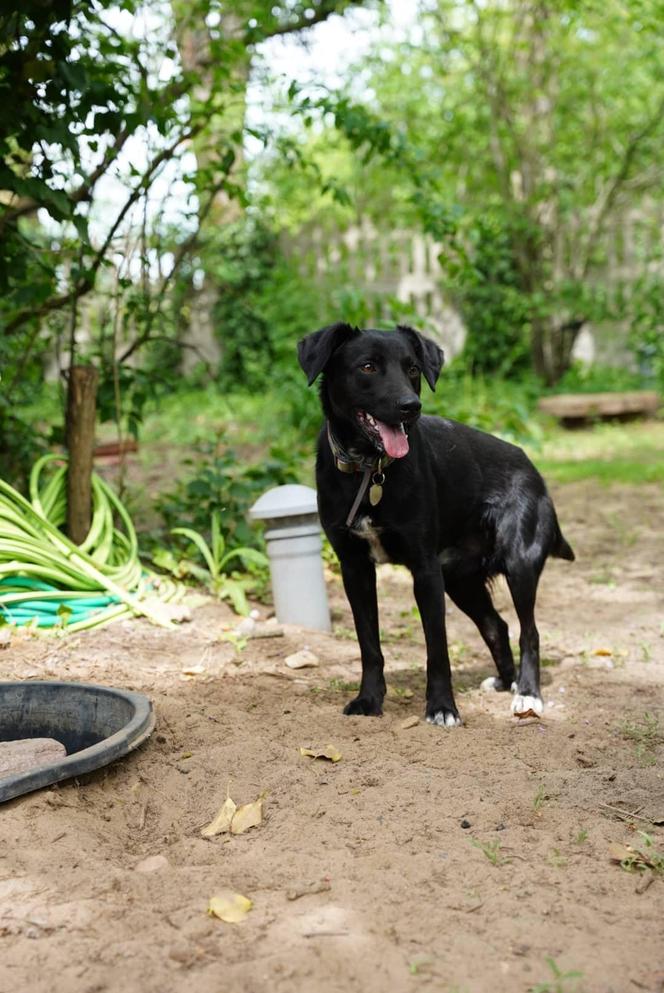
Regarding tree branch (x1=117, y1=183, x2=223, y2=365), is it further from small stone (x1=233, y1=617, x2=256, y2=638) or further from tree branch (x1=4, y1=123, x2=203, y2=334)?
small stone (x1=233, y1=617, x2=256, y2=638)

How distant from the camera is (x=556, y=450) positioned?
401 inches

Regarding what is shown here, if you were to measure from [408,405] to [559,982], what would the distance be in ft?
6.17

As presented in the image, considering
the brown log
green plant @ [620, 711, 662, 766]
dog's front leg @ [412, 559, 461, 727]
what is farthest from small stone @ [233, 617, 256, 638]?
A: green plant @ [620, 711, 662, 766]

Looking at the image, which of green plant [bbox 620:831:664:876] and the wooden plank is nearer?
green plant [bbox 620:831:664:876]

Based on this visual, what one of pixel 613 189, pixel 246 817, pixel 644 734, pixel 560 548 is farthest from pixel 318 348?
pixel 613 189

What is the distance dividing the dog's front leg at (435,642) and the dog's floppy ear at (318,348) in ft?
2.67

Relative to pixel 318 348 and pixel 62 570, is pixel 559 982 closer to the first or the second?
pixel 318 348

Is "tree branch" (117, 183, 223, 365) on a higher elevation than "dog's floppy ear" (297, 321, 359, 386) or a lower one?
higher

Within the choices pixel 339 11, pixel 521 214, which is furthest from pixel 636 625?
pixel 521 214

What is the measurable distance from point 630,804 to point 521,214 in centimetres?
1158

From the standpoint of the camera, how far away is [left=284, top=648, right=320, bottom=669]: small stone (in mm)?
4247

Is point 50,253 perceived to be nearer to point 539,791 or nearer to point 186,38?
point 186,38

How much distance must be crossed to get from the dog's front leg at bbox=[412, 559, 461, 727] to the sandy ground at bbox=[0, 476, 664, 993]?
120 millimetres

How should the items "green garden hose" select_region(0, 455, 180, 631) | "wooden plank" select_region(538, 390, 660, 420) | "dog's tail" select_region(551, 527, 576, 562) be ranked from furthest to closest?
"wooden plank" select_region(538, 390, 660, 420) → "green garden hose" select_region(0, 455, 180, 631) → "dog's tail" select_region(551, 527, 576, 562)
